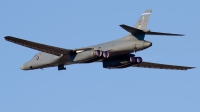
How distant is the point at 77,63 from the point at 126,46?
19.4 ft

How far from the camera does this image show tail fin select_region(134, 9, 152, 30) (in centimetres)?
6338

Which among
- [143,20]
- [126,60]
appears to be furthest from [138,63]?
[143,20]

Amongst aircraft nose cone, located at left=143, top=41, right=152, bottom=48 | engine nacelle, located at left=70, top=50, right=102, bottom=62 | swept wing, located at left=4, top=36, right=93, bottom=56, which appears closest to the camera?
aircraft nose cone, located at left=143, top=41, right=152, bottom=48

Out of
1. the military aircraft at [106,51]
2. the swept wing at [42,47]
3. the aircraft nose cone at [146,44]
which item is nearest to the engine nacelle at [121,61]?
the military aircraft at [106,51]

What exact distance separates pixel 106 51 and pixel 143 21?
449cm

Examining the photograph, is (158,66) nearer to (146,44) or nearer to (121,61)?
(121,61)

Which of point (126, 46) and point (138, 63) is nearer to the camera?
point (126, 46)

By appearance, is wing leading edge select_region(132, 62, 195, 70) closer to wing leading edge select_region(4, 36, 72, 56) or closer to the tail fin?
the tail fin

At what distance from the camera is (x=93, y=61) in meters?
64.5

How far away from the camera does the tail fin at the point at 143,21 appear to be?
6338cm

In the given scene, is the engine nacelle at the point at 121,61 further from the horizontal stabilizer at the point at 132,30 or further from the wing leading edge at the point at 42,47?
the wing leading edge at the point at 42,47

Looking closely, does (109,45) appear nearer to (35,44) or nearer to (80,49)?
(80,49)

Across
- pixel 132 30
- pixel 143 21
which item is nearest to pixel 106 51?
pixel 132 30

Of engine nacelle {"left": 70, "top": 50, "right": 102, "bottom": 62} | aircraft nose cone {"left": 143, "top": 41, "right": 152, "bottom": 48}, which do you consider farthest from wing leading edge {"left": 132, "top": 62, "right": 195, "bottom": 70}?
aircraft nose cone {"left": 143, "top": 41, "right": 152, "bottom": 48}
